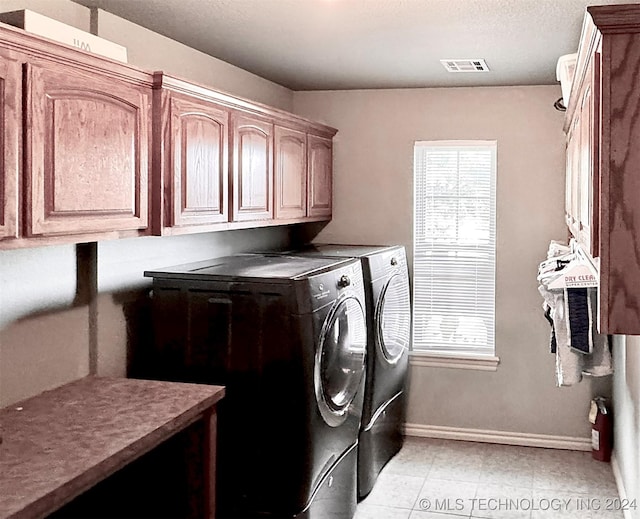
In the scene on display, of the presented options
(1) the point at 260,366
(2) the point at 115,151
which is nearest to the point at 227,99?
(2) the point at 115,151

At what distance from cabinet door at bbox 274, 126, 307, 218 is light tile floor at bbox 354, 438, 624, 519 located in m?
1.57

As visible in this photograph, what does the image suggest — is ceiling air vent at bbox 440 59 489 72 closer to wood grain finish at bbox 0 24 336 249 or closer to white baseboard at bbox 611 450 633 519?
wood grain finish at bbox 0 24 336 249

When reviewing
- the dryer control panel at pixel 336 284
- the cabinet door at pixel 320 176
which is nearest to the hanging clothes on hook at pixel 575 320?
the dryer control panel at pixel 336 284

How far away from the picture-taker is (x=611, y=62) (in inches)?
68.6

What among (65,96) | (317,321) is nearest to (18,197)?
(65,96)

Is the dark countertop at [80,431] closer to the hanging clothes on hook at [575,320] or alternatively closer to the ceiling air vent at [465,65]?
the hanging clothes on hook at [575,320]

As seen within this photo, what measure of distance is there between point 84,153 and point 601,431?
11.1 ft

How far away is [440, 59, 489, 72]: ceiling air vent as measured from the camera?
3.88m

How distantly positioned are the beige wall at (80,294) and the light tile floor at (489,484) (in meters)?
1.55

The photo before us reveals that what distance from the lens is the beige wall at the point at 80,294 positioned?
2.54m

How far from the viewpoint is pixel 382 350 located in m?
3.99

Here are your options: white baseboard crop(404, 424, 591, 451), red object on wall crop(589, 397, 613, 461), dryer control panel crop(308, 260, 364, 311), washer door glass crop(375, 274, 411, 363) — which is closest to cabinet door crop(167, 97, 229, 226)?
dryer control panel crop(308, 260, 364, 311)

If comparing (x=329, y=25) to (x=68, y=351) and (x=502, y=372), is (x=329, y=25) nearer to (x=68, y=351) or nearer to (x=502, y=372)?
(x=68, y=351)

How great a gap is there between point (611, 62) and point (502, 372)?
10.7 feet
